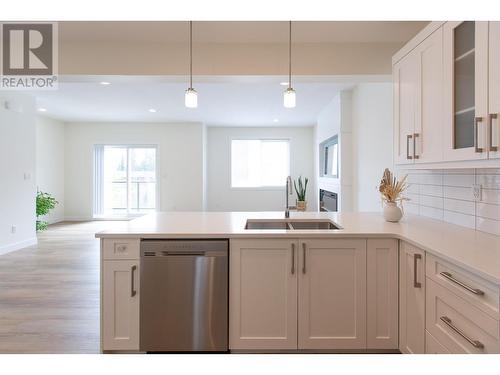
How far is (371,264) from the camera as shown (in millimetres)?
2125

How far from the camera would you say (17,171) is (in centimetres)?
536

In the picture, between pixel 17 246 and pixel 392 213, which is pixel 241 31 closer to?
pixel 392 213

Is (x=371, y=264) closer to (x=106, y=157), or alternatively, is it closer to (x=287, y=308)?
(x=287, y=308)

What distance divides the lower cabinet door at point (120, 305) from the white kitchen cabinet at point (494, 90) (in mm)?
2008

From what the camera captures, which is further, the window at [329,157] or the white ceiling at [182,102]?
the window at [329,157]

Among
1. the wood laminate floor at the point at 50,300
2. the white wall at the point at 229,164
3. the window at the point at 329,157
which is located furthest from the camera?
the white wall at the point at 229,164

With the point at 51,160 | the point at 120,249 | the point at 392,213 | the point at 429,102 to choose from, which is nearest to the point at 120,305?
the point at 120,249

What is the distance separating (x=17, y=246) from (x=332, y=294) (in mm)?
5279

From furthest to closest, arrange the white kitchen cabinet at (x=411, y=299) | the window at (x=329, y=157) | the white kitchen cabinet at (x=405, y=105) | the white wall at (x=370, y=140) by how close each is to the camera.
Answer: the window at (x=329, y=157)
the white wall at (x=370, y=140)
the white kitchen cabinet at (x=405, y=105)
the white kitchen cabinet at (x=411, y=299)

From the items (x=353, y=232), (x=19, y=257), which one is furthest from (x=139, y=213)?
(x=353, y=232)

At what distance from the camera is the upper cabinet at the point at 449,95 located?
1.62 meters

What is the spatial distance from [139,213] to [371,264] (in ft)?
25.4

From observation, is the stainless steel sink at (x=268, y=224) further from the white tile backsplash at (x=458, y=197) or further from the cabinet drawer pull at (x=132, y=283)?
the white tile backsplash at (x=458, y=197)

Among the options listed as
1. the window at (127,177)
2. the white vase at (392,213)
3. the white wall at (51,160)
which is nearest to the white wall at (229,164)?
the window at (127,177)
